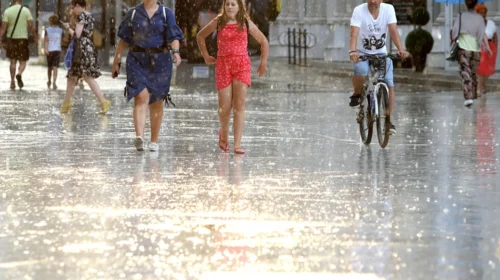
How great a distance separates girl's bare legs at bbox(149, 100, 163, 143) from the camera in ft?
51.0

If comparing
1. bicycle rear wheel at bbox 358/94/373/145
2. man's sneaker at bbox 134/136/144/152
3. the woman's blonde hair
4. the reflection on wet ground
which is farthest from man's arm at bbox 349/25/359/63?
man's sneaker at bbox 134/136/144/152

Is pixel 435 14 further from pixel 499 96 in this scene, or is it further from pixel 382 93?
pixel 382 93

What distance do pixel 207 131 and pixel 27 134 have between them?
2.13 meters

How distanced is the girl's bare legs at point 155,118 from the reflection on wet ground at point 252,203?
25cm

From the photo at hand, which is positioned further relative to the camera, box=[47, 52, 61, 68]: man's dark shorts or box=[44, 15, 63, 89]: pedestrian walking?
box=[47, 52, 61, 68]: man's dark shorts

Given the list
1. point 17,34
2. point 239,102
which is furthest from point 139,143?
point 17,34

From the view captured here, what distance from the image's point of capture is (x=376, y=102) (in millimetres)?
15883

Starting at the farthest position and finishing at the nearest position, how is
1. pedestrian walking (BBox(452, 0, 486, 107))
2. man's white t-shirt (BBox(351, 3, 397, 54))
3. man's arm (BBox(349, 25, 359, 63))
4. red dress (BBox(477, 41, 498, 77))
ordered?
red dress (BBox(477, 41, 498, 77)) → pedestrian walking (BBox(452, 0, 486, 107)) → man's white t-shirt (BBox(351, 3, 397, 54)) → man's arm (BBox(349, 25, 359, 63))

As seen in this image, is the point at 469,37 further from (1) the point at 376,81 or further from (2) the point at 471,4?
(1) the point at 376,81

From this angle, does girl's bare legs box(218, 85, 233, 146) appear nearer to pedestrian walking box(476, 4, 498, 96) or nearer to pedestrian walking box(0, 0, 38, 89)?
pedestrian walking box(476, 4, 498, 96)

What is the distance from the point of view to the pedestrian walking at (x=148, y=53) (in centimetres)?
1538

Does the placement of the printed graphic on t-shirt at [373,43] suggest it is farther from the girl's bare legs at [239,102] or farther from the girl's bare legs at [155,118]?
the girl's bare legs at [155,118]

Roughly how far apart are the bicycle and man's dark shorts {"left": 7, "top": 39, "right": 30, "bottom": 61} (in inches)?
589

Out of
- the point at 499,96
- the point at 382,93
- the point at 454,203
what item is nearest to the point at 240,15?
the point at 382,93
